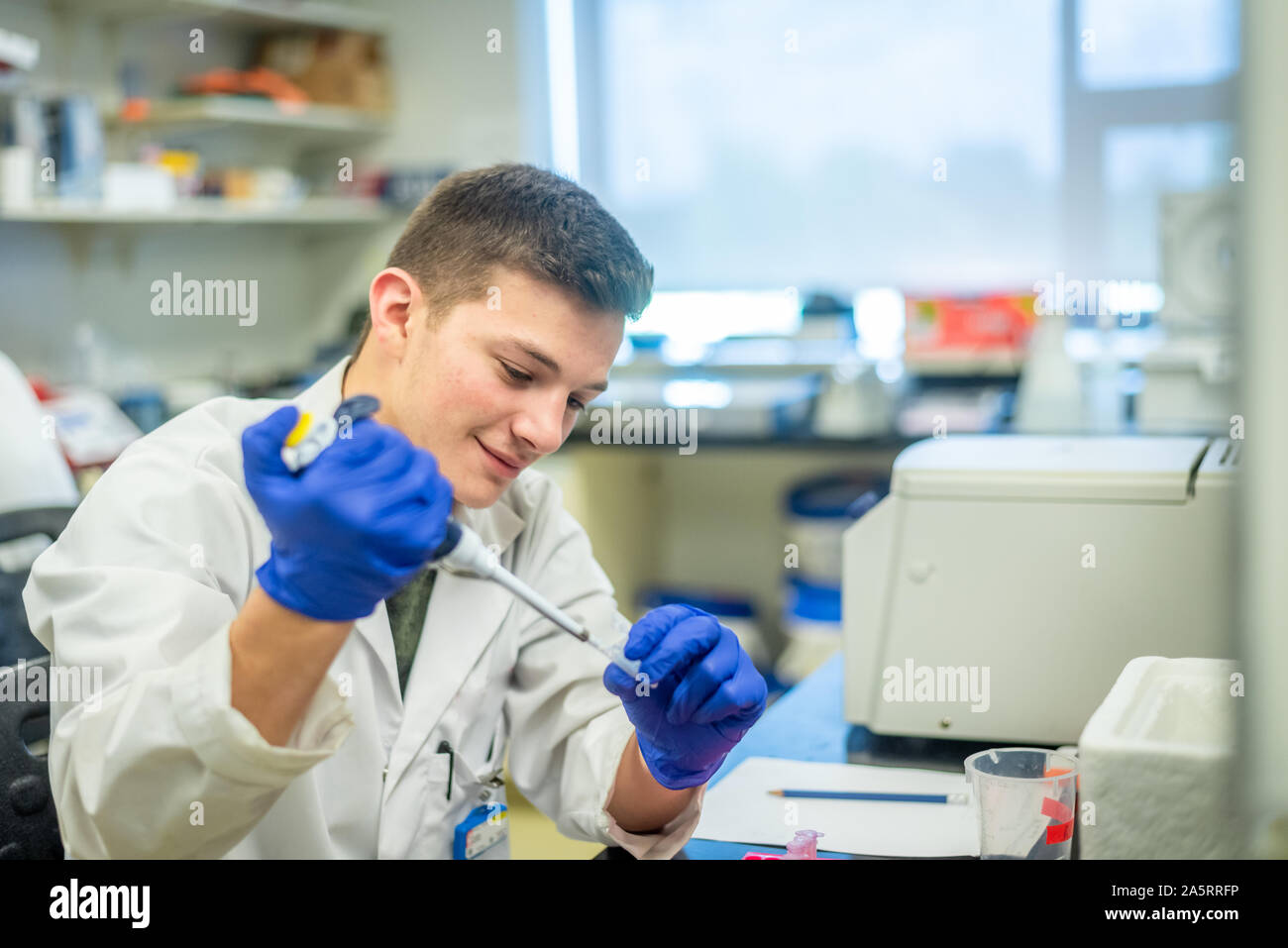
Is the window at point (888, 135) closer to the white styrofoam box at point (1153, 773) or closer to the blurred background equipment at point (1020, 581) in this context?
the blurred background equipment at point (1020, 581)

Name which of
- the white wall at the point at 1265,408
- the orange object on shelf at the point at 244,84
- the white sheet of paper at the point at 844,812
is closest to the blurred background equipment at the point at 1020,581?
the white sheet of paper at the point at 844,812

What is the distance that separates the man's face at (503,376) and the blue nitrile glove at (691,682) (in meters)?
0.18

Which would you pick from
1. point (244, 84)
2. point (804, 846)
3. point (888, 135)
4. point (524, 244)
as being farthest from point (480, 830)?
point (888, 135)

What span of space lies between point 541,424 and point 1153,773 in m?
0.52

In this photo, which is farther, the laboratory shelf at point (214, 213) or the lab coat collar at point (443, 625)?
the laboratory shelf at point (214, 213)

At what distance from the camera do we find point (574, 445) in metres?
3.38

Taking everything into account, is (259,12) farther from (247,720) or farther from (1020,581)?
(247,720)

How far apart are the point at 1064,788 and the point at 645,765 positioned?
1.17 ft

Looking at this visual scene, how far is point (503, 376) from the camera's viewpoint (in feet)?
3.32

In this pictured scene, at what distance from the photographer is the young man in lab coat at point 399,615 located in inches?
30.0

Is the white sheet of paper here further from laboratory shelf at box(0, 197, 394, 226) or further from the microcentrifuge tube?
laboratory shelf at box(0, 197, 394, 226)

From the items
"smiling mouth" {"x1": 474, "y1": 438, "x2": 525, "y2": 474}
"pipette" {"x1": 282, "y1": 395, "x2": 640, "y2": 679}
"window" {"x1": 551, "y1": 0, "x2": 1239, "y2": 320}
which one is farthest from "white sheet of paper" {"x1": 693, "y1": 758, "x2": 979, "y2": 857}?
"window" {"x1": 551, "y1": 0, "x2": 1239, "y2": 320}
